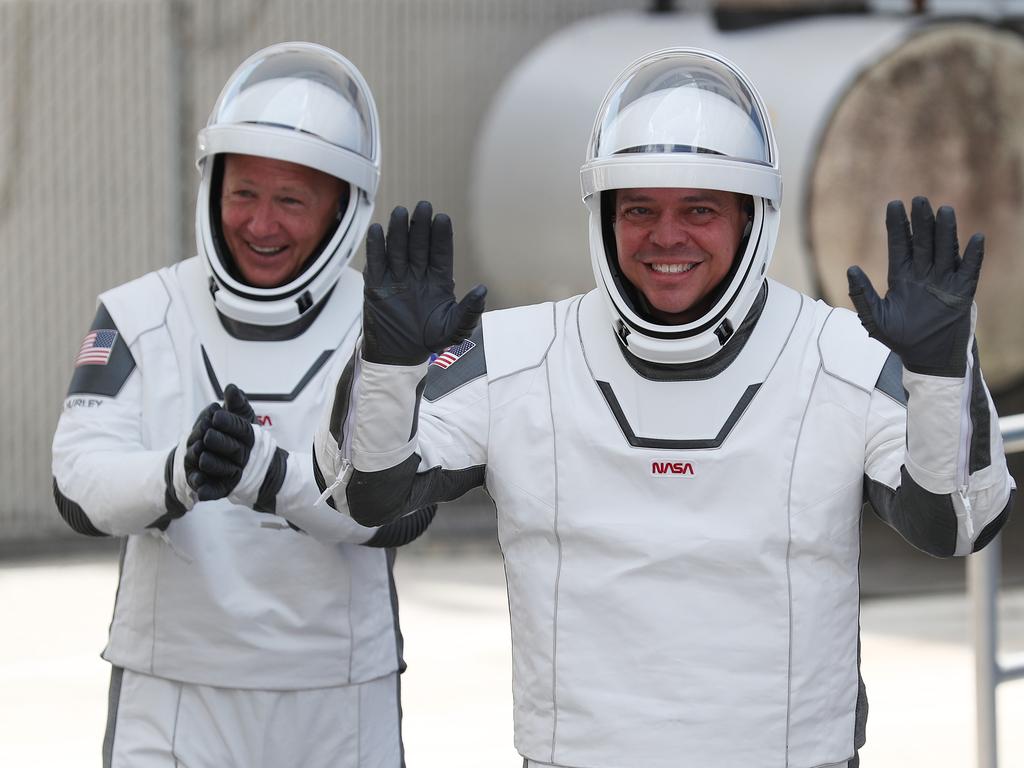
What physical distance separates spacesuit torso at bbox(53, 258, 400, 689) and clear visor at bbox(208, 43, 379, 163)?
425mm

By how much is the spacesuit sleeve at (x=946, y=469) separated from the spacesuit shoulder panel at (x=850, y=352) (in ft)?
0.36

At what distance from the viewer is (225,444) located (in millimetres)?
2758

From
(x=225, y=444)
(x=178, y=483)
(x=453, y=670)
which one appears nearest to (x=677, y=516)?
(x=225, y=444)

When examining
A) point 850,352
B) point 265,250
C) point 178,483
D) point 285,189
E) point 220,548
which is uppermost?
point 285,189

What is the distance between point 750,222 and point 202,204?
1217 mm

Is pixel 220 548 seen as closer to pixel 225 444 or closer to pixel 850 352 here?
pixel 225 444

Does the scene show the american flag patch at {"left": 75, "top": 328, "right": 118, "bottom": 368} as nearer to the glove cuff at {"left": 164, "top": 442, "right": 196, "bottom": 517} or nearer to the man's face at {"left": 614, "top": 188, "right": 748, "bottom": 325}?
the glove cuff at {"left": 164, "top": 442, "right": 196, "bottom": 517}

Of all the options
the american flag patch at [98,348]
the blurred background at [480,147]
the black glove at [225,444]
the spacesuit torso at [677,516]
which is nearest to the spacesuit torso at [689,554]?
the spacesuit torso at [677,516]

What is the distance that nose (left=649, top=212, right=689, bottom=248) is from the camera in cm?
263

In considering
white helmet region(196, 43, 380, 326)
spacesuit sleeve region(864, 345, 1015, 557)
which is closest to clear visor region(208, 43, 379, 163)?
white helmet region(196, 43, 380, 326)

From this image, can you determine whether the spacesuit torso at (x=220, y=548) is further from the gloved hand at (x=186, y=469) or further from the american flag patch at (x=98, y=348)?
the gloved hand at (x=186, y=469)

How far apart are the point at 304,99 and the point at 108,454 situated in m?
0.85

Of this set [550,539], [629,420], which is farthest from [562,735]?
[629,420]

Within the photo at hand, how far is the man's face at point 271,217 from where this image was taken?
10.9 feet
